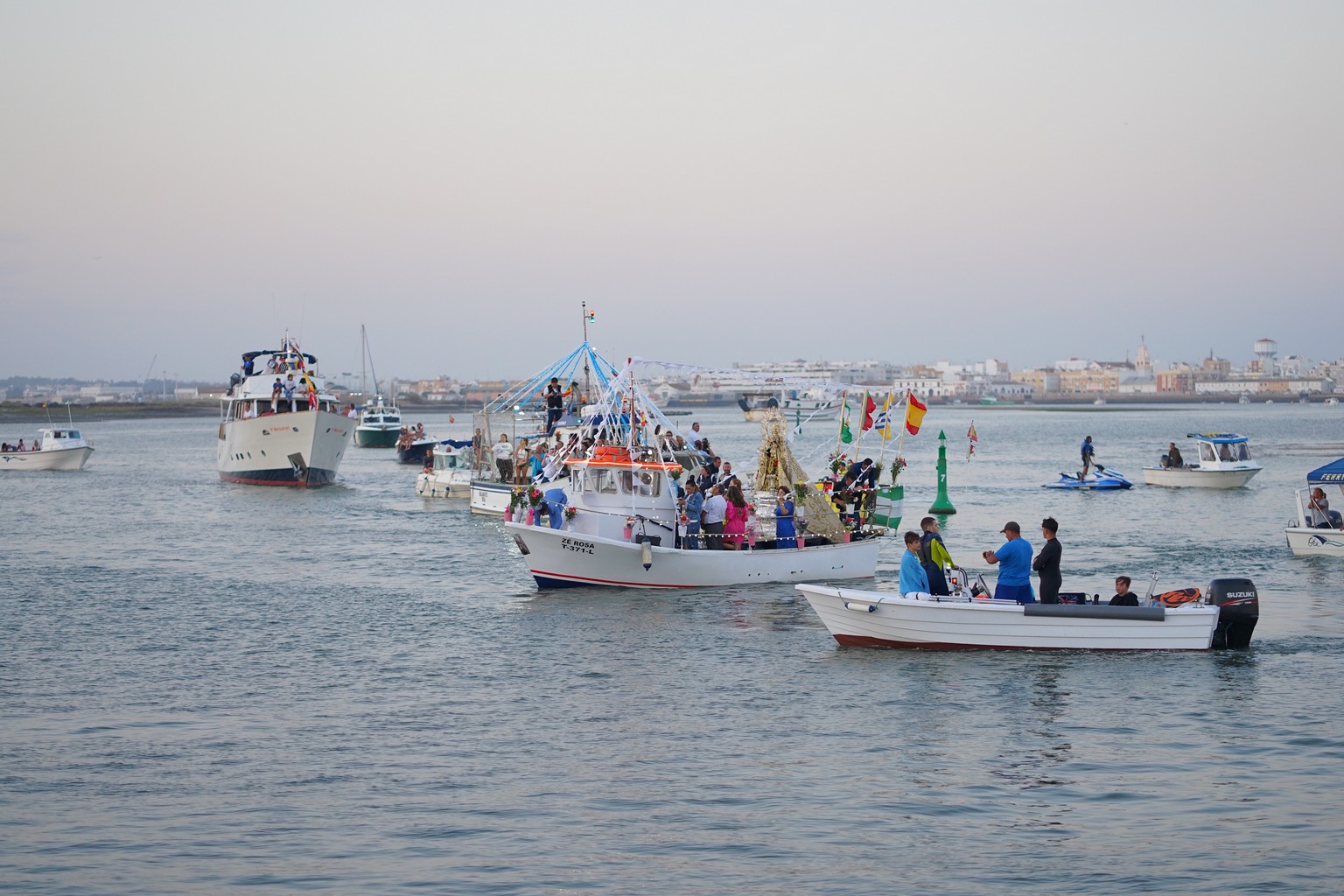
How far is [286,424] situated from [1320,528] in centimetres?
4522

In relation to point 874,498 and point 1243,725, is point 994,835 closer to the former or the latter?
point 1243,725

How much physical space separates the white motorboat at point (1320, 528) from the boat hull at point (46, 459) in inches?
2747

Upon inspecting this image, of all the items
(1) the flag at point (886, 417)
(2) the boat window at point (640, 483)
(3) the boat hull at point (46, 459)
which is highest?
(1) the flag at point (886, 417)

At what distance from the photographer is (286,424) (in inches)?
2432

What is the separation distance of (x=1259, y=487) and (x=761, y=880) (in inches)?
1970

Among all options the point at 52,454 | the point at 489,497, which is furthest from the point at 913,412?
the point at 52,454

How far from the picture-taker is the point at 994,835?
12219mm

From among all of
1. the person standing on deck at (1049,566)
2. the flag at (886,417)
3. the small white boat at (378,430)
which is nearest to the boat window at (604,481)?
the person standing on deck at (1049,566)

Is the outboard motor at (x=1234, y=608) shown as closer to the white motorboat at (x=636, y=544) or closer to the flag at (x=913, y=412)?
the white motorboat at (x=636, y=544)

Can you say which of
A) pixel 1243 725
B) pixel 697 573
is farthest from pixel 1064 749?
pixel 697 573

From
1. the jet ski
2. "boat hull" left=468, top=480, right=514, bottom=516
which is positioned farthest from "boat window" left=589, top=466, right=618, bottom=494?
the jet ski

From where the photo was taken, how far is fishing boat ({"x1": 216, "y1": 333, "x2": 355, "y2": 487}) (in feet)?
202

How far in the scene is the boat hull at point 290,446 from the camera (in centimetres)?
6153

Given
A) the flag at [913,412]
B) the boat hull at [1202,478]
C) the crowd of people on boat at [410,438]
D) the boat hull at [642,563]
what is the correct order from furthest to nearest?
the crowd of people on boat at [410,438]
the boat hull at [1202,478]
the flag at [913,412]
the boat hull at [642,563]
